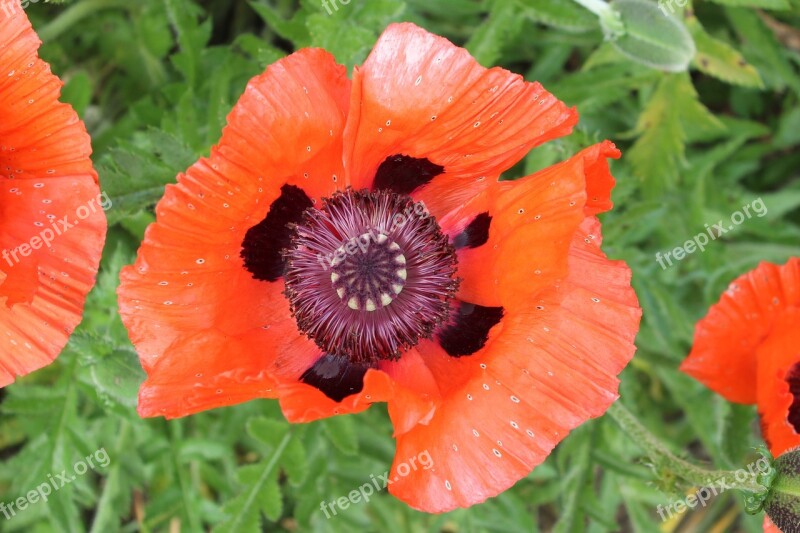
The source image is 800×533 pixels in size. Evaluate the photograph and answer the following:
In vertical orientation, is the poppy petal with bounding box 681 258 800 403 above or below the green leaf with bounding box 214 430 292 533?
above

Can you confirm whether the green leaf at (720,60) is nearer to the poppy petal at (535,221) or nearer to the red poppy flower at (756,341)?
the red poppy flower at (756,341)

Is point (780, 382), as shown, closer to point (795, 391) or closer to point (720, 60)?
point (795, 391)

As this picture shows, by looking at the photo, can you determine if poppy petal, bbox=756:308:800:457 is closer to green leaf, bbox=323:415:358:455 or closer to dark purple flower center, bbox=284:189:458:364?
dark purple flower center, bbox=284:189:458:364

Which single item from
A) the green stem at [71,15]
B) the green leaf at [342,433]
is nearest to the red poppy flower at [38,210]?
the green leaf at [342,433]

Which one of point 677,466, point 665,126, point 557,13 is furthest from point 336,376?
point 665,126

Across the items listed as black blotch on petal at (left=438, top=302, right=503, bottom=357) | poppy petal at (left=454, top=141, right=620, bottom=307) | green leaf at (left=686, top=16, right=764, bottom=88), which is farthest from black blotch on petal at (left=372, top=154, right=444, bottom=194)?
green leaf at (left=686, top=16, right=764, bottom=88)

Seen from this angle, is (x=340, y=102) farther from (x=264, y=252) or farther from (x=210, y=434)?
(x=210, y=434)
